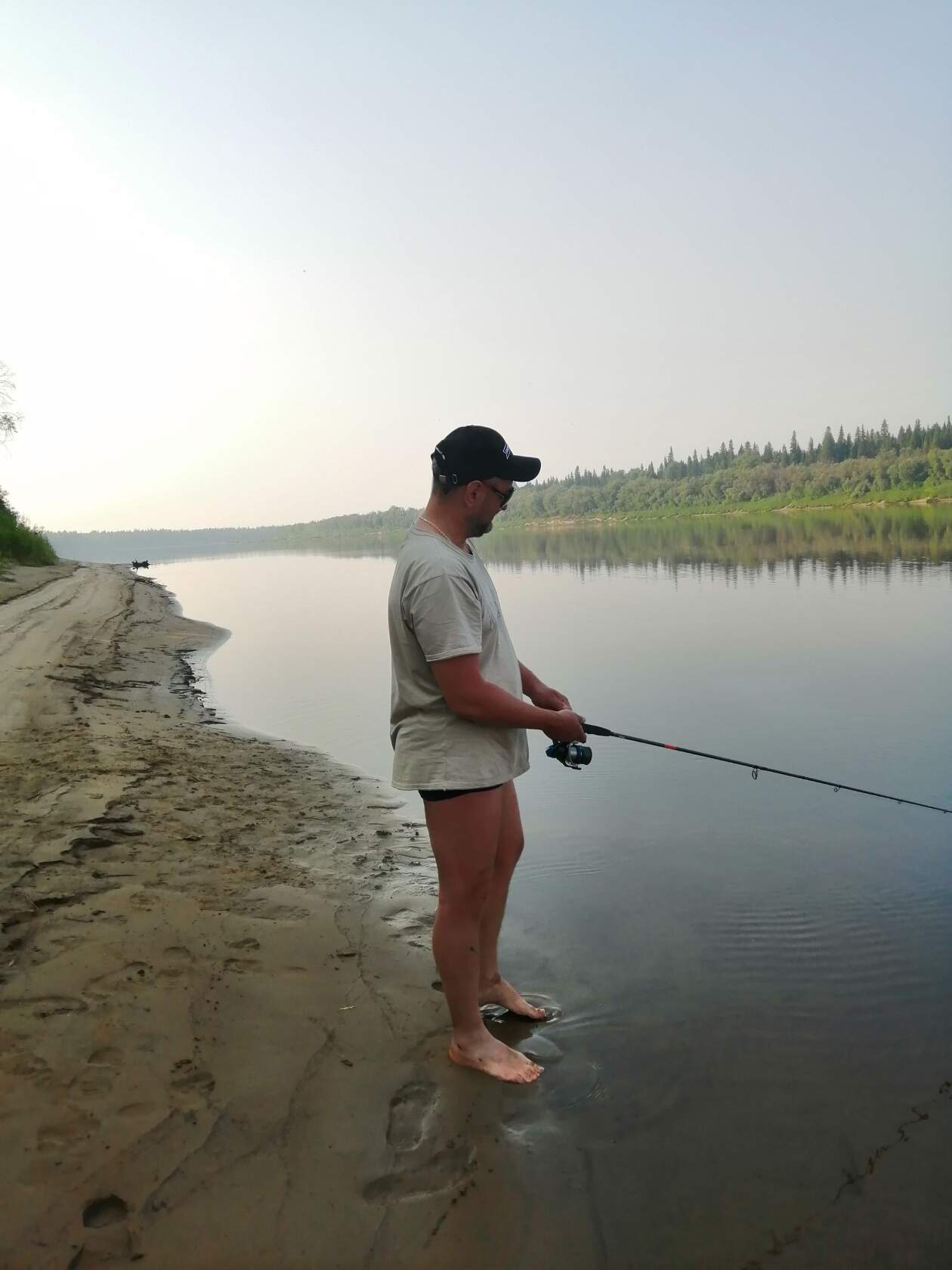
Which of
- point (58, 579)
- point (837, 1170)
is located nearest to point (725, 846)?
point (837, 1170)

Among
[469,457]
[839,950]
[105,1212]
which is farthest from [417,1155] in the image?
[839,950]

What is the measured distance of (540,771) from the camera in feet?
22.4

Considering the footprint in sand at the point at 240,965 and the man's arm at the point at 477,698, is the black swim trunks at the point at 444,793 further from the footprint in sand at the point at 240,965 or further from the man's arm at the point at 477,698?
the footprint in sand at the point at 240,965

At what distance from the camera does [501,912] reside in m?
3.09

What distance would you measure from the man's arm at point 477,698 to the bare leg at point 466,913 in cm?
26

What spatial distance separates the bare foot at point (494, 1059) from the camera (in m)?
→ 2.69

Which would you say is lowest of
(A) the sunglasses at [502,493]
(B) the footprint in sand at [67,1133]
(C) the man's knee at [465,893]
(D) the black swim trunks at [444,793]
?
(B) the footprint in sand at [67,1133]

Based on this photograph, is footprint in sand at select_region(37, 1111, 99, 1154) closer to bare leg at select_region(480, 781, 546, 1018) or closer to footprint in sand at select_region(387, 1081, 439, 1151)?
footprint in sand at select_region(387, 1081, 439, 1151)

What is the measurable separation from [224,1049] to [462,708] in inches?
50.3

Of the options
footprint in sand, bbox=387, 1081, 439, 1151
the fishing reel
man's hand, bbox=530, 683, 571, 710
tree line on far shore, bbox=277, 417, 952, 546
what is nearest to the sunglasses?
man's hand, bbox=530, 683, 571, 710

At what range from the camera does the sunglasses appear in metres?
Result: 2.72

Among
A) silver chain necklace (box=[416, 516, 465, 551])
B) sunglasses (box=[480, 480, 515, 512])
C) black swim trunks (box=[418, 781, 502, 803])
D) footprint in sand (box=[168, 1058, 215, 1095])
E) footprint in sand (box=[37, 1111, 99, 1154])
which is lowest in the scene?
footprint in sand (box=[168, 1058, 215, 1095])

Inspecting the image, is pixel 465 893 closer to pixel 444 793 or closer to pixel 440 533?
pixel 444 793

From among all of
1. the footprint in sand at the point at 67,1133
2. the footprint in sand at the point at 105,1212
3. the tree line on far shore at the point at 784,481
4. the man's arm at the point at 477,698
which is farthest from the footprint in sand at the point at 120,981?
the tree line on far shore at the point at 784,481
